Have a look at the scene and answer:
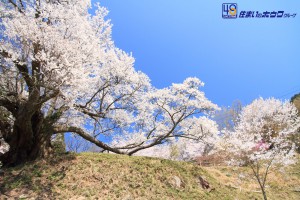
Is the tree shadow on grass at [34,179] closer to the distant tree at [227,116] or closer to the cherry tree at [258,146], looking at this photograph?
the cherry tree at [258,146]

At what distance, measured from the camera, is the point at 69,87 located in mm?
9812

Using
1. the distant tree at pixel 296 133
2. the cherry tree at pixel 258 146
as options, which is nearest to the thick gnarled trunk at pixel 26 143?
the cherry tree at pixel 258 146

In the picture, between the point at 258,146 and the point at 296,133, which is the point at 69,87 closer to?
the point at 258,146

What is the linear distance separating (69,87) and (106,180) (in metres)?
4.14

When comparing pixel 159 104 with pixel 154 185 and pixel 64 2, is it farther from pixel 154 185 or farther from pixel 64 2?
pixel 64 2

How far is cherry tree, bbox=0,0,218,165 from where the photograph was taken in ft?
31.3

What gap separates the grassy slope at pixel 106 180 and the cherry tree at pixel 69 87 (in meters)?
1.11

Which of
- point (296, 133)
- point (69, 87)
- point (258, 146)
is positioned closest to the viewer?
point (69, 87)

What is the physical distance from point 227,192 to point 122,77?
775 cm

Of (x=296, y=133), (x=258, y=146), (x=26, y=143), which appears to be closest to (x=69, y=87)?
(x=26, y=143)

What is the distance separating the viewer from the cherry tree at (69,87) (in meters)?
9.55

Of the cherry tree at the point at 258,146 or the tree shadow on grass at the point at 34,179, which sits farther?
the cherry tree at the point at 258,146

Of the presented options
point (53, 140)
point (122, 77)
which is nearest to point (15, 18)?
point (122, 77)

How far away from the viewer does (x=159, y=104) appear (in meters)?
15.3
